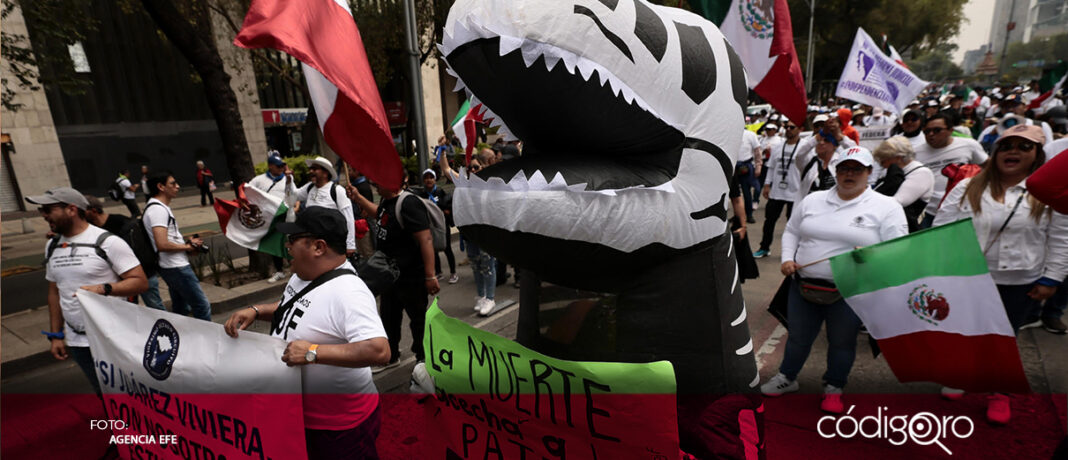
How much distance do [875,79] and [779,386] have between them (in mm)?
5683

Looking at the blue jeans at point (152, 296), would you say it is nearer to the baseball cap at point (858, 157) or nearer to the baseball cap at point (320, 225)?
the baseball cap at point (320, 225)

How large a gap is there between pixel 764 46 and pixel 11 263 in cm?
1234

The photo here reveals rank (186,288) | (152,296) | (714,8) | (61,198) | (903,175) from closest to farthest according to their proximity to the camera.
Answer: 1. (714,8)
2. (61,198)
3. (903,175)
4. (152,296)
5. (186,288)

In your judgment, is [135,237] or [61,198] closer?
[61,198]

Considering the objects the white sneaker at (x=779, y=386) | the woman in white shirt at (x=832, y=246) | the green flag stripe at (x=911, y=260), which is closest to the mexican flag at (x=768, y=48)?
the woman in white shirt at (x=832, y=246)

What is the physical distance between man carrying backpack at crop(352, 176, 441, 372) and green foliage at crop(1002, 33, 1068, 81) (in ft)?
193

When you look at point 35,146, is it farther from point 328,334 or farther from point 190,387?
point 328,334

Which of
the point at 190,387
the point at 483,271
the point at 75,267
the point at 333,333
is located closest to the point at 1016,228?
the point at 333,333

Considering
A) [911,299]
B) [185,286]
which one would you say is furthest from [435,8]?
[911,299]

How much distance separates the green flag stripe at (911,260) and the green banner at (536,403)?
6.27 feet

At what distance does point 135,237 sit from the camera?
4.40 metres

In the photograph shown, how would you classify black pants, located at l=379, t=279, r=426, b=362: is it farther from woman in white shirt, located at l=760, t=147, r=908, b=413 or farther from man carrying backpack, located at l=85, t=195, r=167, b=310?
woman in white shirt, located at l=760, t=147, r=908, b=413

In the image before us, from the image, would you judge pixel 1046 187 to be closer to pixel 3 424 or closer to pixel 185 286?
pixel 185 286

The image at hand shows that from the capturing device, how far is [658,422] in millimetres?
1461
